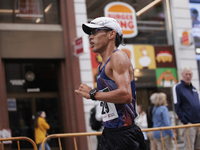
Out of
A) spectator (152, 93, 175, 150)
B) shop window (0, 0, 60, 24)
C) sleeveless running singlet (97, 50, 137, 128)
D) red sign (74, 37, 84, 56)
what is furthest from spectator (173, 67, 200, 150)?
shop window (0, 0, 60, 24)

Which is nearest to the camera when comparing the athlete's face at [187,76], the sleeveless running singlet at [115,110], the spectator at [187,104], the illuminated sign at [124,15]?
the sleeveless running singlet at [115,110]

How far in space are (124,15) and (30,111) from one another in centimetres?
445

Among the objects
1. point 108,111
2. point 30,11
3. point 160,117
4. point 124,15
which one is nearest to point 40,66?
point 30,11

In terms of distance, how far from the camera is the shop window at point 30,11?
11.0m

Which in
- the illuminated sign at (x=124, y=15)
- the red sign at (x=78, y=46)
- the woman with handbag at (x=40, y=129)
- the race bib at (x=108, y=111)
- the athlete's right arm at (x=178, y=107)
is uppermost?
the illuminated sign at (x=124, y=15)

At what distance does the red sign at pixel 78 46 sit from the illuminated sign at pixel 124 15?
1778 millimetres

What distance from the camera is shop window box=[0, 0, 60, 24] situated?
1105 centimetres

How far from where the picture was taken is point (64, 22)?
1152cm

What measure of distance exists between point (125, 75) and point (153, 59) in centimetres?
963

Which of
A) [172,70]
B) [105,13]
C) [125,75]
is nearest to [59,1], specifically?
[105,13]

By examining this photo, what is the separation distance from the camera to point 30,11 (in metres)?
11.4

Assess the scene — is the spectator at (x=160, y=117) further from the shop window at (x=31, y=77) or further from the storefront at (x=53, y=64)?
the shop window at (x=31, y=77)

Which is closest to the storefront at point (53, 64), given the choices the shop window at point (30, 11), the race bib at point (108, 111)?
the shop window at point (30, 11)

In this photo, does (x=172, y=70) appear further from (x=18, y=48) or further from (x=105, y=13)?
(x=18, y=48)
